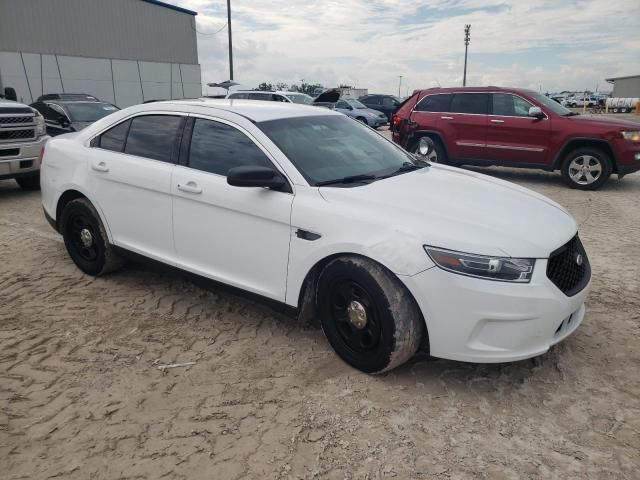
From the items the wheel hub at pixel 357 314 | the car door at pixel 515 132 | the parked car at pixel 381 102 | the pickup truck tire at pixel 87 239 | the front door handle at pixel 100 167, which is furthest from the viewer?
the parked car at pixel 381 102

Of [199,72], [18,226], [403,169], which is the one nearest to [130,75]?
[199,72]

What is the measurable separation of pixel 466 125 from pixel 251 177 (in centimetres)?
793

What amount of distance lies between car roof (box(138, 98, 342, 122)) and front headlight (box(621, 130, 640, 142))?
6.75 meters

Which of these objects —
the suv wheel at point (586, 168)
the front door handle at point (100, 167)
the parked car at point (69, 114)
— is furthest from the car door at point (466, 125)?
the front door handle at point (100, 167)

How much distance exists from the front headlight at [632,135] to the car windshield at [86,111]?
400 inches

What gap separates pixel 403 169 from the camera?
3.85 metres

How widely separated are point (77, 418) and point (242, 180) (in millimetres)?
1610

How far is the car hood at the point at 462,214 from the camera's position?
9.02 feet

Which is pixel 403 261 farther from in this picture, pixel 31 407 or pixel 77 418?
pixel 31 407

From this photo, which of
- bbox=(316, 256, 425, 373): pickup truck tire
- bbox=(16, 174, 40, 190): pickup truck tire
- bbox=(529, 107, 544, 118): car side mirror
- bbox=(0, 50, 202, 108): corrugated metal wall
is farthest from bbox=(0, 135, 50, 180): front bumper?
bbox=(0, 50, 202, 108): corrugated metal wall

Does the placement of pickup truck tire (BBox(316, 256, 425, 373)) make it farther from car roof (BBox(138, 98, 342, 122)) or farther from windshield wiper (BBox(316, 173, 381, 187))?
car roof (BBox(138, 98, 342, 122))

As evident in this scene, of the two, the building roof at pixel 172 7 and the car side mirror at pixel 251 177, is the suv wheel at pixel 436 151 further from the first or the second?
the building roof at pixel 172 7

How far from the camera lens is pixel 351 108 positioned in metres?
24.0

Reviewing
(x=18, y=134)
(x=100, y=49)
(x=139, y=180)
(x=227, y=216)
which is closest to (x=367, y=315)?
(x=227, y=216)
